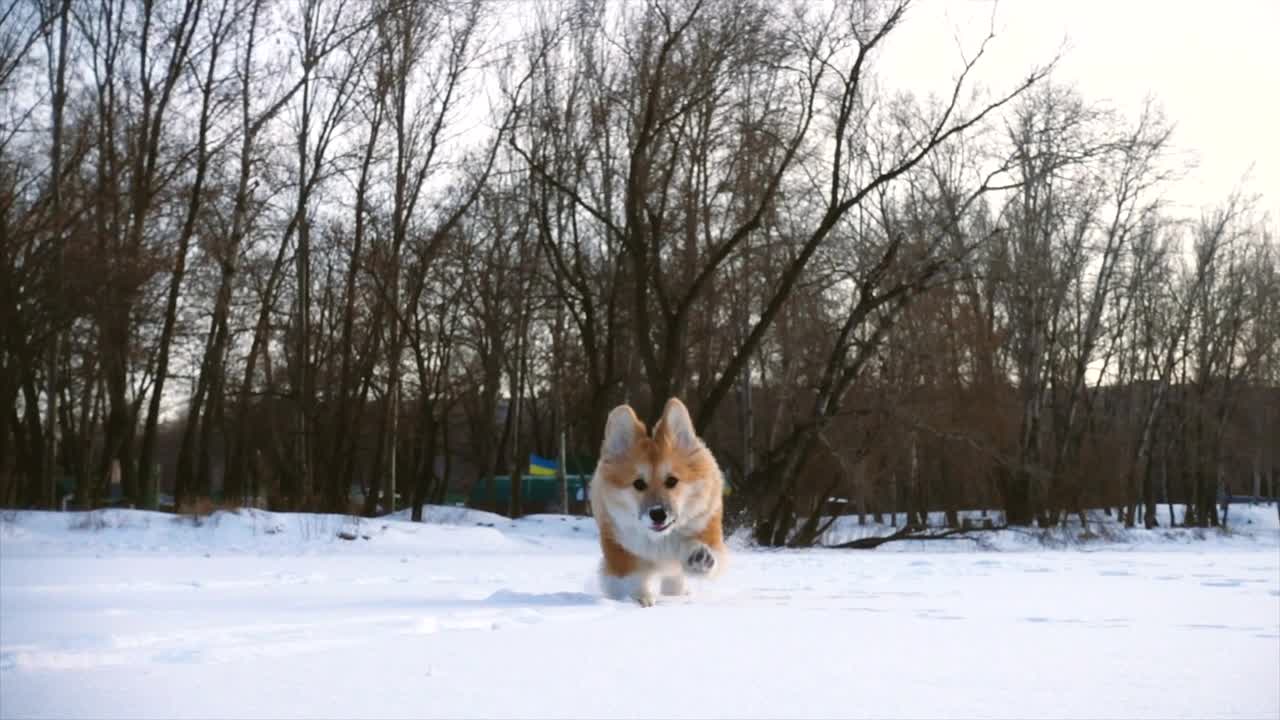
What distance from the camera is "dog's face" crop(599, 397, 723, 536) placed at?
6.44 metres

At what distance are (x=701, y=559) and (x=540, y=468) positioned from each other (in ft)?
113

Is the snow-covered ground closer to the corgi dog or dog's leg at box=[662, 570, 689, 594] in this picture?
dog's leg at box=[662, 570, 689, 594]

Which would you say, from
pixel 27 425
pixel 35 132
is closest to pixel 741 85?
pixel 35 132

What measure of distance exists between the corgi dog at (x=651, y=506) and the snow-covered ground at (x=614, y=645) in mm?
224

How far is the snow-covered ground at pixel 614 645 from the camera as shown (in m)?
3.60

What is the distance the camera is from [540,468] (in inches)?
1608

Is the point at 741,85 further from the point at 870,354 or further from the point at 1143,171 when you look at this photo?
the point at 1143,171

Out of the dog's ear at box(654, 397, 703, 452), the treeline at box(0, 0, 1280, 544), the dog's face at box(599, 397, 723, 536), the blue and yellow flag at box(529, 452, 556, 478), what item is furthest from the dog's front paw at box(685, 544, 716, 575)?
the blue and yellow flag at box(529, 452, 556, 478)

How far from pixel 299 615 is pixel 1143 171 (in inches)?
1178

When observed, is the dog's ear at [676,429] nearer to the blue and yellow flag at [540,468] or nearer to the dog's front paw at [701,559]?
the dog's front paw at [701,559]

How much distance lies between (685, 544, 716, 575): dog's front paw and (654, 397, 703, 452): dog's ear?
1.85 feet

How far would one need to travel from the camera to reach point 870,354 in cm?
1833

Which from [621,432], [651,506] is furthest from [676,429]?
[651,506]

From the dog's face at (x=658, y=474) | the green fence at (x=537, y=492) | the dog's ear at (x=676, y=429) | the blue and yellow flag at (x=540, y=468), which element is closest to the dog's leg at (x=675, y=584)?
the dog's face at (x=658, y=474)
